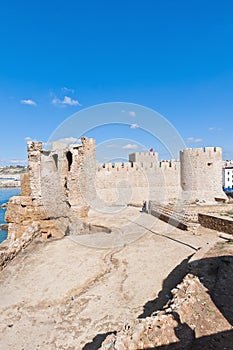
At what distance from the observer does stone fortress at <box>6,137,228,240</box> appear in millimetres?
9812

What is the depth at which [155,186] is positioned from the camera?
69.9ft

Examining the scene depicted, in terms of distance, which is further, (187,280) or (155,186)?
(155,186)

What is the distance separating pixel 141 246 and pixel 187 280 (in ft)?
11.4

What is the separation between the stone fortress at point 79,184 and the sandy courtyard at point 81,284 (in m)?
1.41

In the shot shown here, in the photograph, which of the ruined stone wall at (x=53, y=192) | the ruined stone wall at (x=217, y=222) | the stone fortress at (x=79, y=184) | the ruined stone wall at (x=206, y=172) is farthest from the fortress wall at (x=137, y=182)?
the ruined stone wall at (x=217, y=222)

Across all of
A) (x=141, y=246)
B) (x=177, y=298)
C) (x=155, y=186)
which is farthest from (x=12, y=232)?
(x=155, y=186)

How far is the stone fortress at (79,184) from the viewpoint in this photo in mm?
9812

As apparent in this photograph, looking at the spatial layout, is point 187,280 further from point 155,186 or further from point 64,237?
point 155,186

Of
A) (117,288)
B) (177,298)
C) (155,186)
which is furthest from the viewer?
(155,186)

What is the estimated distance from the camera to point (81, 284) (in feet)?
18.0

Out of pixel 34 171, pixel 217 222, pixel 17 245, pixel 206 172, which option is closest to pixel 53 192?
pixel 34 171

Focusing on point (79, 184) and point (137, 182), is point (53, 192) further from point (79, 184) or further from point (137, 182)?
point (137, 182)

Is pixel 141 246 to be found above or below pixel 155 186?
below

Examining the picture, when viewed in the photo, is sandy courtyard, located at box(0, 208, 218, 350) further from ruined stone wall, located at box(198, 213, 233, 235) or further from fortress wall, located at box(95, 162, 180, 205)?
fortress wall, located at box(95, 162, 180, 205)
